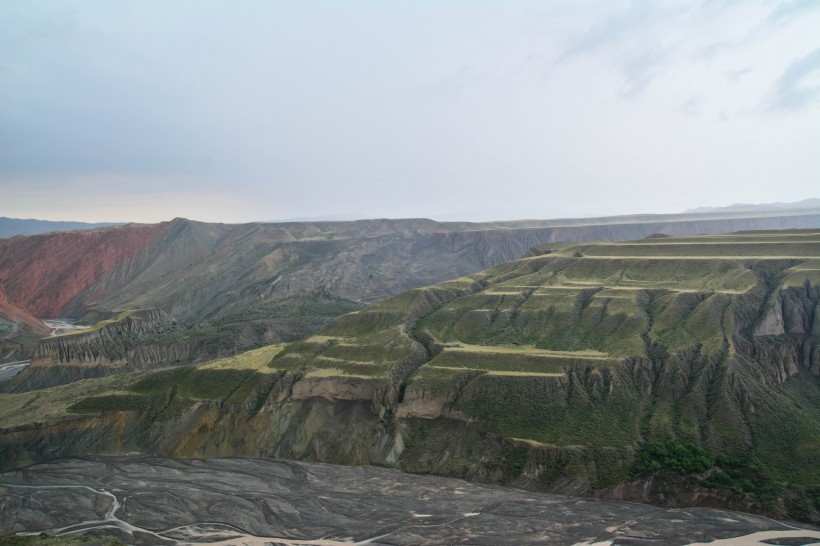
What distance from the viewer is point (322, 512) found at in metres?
49.9

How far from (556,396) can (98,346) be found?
100271 millimetres

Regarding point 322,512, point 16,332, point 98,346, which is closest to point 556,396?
point 322,512

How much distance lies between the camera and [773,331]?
231 ft

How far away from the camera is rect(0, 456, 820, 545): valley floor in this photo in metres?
44.2

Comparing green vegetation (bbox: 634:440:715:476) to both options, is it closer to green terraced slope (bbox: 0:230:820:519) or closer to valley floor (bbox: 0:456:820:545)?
green terraced slope (bbox: 0:230:820:519)

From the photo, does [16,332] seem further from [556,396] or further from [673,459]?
[673,459]

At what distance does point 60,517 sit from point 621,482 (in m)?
57.2

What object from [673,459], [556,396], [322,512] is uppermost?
[556,396]

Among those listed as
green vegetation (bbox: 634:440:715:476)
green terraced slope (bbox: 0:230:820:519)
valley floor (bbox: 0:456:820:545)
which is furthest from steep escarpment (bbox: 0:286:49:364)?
green vegetation (bbox: 634:440:715:476)

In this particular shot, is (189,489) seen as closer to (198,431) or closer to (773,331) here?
(198,431)

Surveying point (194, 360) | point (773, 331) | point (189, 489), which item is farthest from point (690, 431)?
point (194, 360)

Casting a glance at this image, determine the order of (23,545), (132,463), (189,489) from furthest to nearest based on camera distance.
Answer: (132,463), (189,489), (23,545)

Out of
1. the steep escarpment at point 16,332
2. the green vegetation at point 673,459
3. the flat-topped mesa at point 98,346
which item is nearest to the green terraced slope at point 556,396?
the green vegetation at point 673,459

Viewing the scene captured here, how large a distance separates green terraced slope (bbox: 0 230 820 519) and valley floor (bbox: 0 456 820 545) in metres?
5.72
